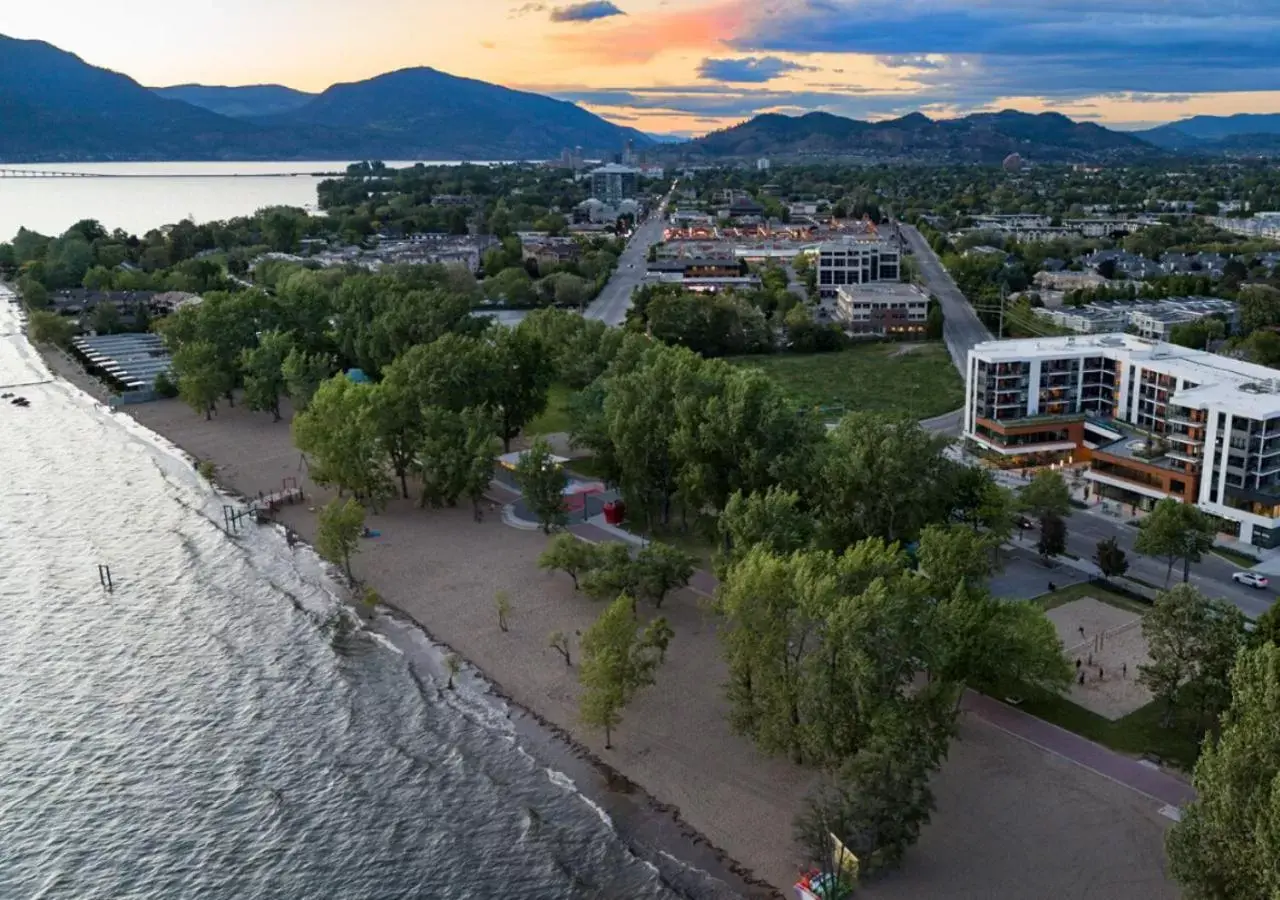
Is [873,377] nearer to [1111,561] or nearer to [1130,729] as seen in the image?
[1111,561]

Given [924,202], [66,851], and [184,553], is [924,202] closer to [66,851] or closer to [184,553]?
[184,553]

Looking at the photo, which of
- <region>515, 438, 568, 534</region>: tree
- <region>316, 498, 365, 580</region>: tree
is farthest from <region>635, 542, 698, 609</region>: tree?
<region>316, 498, 365, 580</region>: tree

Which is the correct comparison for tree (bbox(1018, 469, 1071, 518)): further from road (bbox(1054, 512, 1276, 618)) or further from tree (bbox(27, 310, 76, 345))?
tree (bbox(27, 310, 76, 345))

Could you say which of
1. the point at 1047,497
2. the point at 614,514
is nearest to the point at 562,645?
the point at 614,514

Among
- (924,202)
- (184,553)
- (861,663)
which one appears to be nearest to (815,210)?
(924,202)

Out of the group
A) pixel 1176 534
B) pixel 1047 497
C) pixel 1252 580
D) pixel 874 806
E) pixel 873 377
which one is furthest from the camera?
pixel 873 377

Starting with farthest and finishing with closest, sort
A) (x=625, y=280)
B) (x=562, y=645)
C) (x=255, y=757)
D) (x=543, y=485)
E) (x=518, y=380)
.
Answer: (x=625, y=280) → (x=518, y=380) → (x=543, y=485) → (x=562, y=645) → (x=255, y=757)
